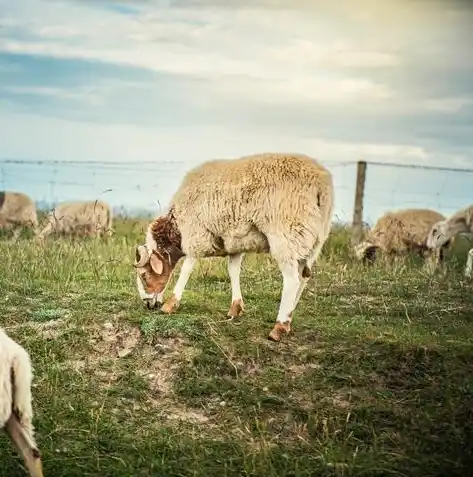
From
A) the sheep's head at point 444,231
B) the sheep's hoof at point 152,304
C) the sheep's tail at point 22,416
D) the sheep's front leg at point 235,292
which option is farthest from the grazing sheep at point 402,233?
the sheep's tail at point 22,416

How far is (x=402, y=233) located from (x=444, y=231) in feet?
2.48

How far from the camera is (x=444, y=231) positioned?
42.0 feet

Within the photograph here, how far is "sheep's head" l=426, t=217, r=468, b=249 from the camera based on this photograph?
12.8m

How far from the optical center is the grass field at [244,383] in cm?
526

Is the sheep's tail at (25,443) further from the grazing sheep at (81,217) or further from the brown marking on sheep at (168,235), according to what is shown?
the grazing sheep at (81,217)

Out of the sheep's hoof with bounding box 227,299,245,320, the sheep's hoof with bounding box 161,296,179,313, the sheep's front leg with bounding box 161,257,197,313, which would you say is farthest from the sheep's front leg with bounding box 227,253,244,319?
the sheep's hoof with bounding box 161,296,179,313

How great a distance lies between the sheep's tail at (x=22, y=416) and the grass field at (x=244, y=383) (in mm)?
384

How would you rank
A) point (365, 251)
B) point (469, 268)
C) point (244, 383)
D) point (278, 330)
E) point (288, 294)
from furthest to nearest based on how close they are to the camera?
point (365, 251) < point (469, 268) < point (288, 294) < point (278, 330) < point (244, 383)

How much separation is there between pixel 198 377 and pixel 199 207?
188cm

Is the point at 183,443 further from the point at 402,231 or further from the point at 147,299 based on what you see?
the point at 402,231

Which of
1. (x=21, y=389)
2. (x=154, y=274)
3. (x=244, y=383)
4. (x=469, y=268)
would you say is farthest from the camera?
(x=469, y=268)

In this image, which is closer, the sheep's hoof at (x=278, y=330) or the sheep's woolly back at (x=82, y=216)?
the sheep's hoof at (x=278, y=330)

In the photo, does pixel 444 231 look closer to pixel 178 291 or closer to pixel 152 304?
pixel 178 291

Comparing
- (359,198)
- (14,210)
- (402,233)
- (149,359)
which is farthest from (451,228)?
(14,210)
